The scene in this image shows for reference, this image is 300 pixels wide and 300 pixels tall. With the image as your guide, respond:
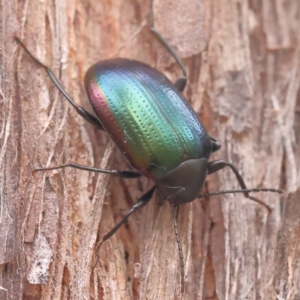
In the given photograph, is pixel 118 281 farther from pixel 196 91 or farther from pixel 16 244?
pixel 196 91

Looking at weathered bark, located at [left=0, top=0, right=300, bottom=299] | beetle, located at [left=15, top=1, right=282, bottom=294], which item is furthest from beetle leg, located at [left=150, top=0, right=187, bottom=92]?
beetle, located at [left=15, top=1, right=282, bottom=294]

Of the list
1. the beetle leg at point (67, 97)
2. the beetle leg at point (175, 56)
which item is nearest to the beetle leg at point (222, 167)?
the beetle leg at point (175, 56)

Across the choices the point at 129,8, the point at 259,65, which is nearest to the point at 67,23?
the point at 129,8

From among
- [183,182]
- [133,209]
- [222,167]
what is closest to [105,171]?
[133,209]

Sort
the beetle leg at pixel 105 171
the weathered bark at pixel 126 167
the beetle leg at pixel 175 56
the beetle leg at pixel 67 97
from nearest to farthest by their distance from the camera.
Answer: the weathered bark at pixel 126 167 → the beetle leg at pixel 105 171 → the beetle leg at pixel 67 97 → the beetle leg at pixel 175 56

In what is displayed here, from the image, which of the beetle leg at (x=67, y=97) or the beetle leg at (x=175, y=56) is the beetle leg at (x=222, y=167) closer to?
the beetle leg at (x=175, y=56)
